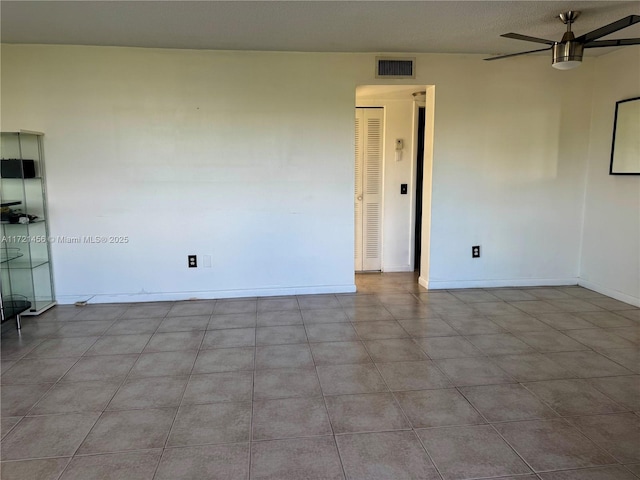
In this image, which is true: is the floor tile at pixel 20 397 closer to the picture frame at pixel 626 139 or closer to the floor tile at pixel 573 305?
the floor tile at pixel 573 305

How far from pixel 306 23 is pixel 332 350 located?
7.82ft

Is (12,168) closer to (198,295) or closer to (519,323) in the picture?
(198,295)

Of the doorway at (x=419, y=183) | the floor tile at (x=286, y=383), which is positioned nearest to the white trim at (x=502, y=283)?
the doorway at (x=419, y=183)

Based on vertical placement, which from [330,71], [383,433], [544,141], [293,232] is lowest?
[383,433]

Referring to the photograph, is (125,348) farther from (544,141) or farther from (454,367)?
(544,141)

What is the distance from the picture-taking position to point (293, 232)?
13.4ft

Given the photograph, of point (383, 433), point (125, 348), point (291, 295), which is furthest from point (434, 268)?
point (125, 348)

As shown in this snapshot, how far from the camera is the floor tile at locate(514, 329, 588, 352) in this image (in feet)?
9.45

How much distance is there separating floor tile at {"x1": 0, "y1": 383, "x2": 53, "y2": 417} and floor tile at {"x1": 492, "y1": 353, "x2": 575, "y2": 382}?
8.89 ft

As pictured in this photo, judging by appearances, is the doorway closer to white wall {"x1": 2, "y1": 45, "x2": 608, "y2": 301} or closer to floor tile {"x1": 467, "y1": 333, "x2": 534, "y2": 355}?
white wall {"x1": 2, "y1": 45, "x2": 608, "y2": 301}

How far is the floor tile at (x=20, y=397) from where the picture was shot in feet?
7.04

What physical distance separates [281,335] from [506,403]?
1.61m

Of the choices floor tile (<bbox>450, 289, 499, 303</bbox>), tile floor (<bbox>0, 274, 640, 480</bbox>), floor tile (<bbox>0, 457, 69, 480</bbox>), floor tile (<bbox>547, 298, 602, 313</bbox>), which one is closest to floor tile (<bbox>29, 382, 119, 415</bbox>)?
tile floor (<bbox>0, 274, 640, 480</bbox>)

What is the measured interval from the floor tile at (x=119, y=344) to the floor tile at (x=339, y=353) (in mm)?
1248
